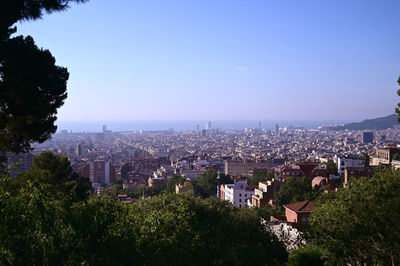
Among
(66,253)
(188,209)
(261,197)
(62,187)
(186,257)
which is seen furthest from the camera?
(261,197)

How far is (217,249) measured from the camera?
7238 mm

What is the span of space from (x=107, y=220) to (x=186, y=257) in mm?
1307

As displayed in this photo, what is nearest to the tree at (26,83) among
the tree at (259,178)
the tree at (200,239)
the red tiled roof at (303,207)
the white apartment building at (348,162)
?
the tree at (200,239)

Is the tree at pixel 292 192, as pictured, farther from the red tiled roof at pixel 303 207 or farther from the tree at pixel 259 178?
the tree at pixel 259 178

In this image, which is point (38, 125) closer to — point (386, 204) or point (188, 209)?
point (188, 209)

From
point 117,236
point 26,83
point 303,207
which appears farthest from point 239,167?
point 117,236

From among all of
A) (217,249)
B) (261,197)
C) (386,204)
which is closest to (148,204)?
(217,249)

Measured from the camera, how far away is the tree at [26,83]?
636 centimetres

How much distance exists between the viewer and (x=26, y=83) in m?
6.97

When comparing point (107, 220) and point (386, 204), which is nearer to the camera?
point (107, 220)

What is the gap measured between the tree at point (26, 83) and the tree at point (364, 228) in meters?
5.34

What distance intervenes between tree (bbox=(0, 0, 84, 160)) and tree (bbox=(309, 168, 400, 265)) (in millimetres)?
5340

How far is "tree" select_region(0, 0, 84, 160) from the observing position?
636 cm

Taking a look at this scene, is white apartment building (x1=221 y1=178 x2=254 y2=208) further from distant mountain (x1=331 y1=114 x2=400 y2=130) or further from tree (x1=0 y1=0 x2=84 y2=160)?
distant mountain (x1=331 y1=114 x2=400 y2=130)
